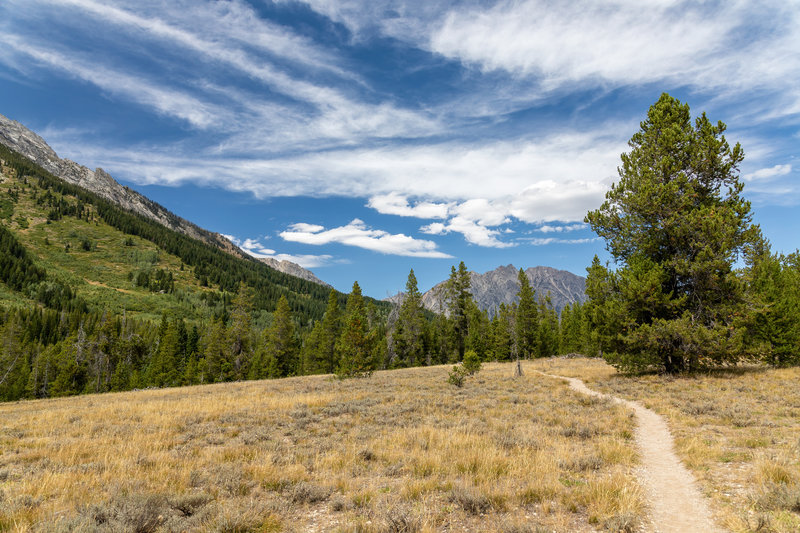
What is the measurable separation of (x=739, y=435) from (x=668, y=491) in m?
5.19

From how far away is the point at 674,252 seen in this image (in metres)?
20.6

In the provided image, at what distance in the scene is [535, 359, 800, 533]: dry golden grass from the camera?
5395 mm

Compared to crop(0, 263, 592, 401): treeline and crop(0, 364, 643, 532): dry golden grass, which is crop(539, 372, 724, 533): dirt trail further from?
crop(0, 263, 592, 401): treeline

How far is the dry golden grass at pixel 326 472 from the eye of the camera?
536 cm

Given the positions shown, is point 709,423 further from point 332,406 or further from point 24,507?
point 24,507

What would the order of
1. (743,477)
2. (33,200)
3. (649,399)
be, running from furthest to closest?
(33,200), (649,399), (743,477)

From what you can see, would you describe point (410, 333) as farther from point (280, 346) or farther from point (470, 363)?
point (470, 363)

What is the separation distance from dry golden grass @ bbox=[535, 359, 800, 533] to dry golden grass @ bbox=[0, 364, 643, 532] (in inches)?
54.0

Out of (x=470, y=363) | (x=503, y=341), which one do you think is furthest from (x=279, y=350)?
(x=470, y=363)

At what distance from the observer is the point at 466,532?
205 inches

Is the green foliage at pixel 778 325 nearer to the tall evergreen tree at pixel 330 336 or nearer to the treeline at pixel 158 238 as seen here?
the tall evergreen tree at pixel 330 336

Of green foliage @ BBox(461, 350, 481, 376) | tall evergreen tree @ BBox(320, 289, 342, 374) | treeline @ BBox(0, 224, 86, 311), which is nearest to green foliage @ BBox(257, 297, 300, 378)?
tall evergreen tree @ BBox(320, 289, 342, 374)

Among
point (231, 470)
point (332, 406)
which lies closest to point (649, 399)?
point (332, 406)

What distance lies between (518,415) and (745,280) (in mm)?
15288
